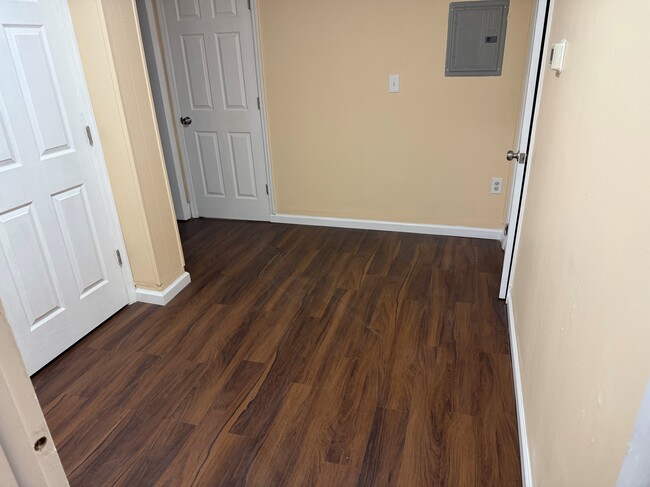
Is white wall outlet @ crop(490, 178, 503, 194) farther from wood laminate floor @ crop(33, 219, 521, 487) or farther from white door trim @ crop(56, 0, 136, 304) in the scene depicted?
white door trim @ crop(56, 0, 136, 304)

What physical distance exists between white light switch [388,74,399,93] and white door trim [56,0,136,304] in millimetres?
1977

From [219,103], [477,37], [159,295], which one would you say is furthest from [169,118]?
[477,37]

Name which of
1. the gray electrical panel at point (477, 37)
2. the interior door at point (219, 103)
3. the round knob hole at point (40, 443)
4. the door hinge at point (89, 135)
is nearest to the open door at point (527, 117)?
the gray electrical panel at point (477, 37)

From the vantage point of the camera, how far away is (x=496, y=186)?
3.28m

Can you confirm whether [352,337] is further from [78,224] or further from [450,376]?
[78,224]

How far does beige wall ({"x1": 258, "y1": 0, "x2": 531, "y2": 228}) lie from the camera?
3.07 m

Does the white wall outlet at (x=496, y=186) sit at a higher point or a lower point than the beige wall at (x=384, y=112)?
lower

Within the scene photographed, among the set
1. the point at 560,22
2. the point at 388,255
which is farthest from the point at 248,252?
the point at 560,22

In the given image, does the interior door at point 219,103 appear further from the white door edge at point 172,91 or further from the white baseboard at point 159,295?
the white baseboard at point 159,295

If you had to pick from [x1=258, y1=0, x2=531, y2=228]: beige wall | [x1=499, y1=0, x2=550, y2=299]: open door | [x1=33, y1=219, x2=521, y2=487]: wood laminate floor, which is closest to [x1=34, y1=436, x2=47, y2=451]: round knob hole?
[x1=33, y1=219, x2=521, y2=487]: wood laminate floor

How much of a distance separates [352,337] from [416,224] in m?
1.52

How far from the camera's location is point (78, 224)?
2311 mm

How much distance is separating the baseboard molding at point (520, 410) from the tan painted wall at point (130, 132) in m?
2.00

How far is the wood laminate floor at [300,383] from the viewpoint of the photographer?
65.0 inches
